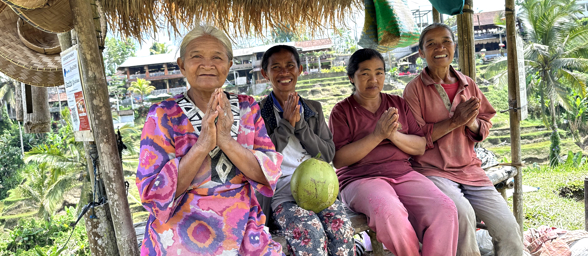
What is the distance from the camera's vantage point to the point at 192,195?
1867 millimetres

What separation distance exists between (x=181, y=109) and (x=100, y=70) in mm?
442

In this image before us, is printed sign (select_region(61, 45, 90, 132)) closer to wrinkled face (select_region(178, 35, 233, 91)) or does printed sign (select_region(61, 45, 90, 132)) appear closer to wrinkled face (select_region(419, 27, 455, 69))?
wrinkled face (select_region(178, 35, 233, 91))

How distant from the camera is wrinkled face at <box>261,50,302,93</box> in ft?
9.29

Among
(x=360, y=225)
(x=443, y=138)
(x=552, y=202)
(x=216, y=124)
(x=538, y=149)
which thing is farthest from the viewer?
(x=538, y=149)

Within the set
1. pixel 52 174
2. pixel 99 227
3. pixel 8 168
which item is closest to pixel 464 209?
pixel 99 227

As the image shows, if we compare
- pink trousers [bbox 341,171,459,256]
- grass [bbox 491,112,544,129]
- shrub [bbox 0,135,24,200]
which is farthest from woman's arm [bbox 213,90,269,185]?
shrub [bbox 0,135,24,200]

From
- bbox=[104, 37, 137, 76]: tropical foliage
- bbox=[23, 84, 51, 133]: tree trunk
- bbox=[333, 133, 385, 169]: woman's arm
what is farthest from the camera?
bbox=[104, 37, 137, 76]: tropical foliage

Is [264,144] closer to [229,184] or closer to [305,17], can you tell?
[229,184]

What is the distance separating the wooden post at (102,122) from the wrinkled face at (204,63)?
416 millimetres

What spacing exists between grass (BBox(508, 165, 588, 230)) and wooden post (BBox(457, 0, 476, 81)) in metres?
2.49

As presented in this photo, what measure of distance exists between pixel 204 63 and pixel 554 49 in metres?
26.8

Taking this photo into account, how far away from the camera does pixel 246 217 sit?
1921 millimetres

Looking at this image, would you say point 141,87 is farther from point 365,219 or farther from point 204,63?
point 204,63

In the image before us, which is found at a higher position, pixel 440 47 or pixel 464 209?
pixel 440 47
